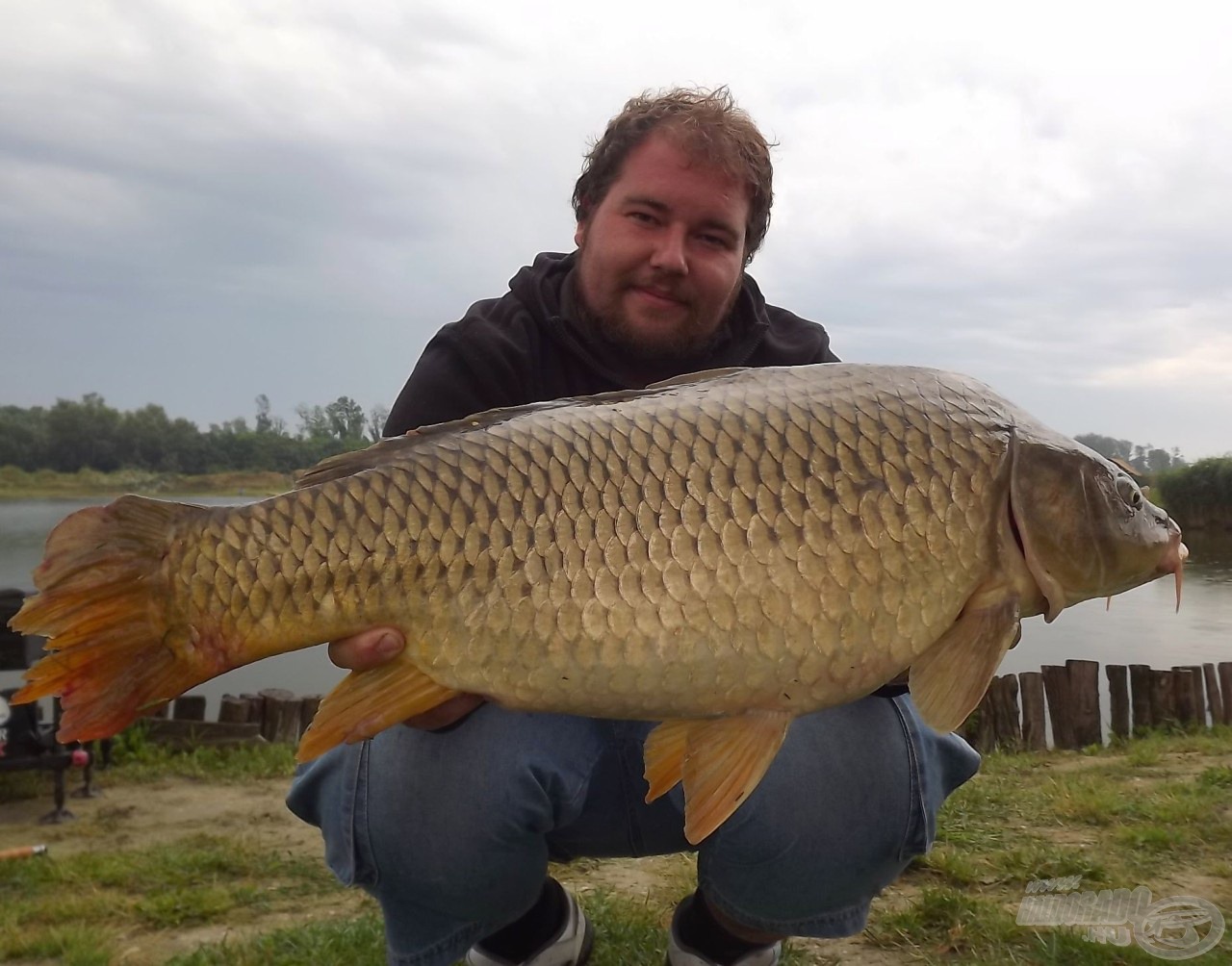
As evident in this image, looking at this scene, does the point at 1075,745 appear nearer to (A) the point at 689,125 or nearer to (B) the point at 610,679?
(A) the point at 689,125

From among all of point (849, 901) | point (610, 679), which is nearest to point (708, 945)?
point (849, 901)

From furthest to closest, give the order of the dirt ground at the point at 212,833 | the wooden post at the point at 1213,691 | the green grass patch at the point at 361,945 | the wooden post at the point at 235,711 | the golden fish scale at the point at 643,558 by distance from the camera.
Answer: the wooden post at the point at 1213,691, the wooden post at the point at 235,711, the dirt ground at the point at 212,833, the green grass patch at the point at 361,945, the golden fish scale at the point at 643,558

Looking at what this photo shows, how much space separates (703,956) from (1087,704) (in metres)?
4.58

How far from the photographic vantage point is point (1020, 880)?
2301 millimetres

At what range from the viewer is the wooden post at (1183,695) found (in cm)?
564

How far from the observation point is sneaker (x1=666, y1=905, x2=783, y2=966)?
Result: 163 cm

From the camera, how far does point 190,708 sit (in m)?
4.62

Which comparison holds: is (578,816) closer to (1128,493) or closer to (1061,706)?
(1128,493)

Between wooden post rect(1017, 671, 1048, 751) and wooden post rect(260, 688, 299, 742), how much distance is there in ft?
12.7

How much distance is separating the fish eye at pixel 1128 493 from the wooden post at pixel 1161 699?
5075mm

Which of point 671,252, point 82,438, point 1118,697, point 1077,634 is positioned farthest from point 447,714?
point 1077,634

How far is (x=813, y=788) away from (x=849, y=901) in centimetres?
25

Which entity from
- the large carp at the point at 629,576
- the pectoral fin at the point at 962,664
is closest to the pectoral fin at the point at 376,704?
the large carp at the point at 629,576

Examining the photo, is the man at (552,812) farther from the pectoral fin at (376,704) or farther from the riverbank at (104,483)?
the riverbank at (104,483)
